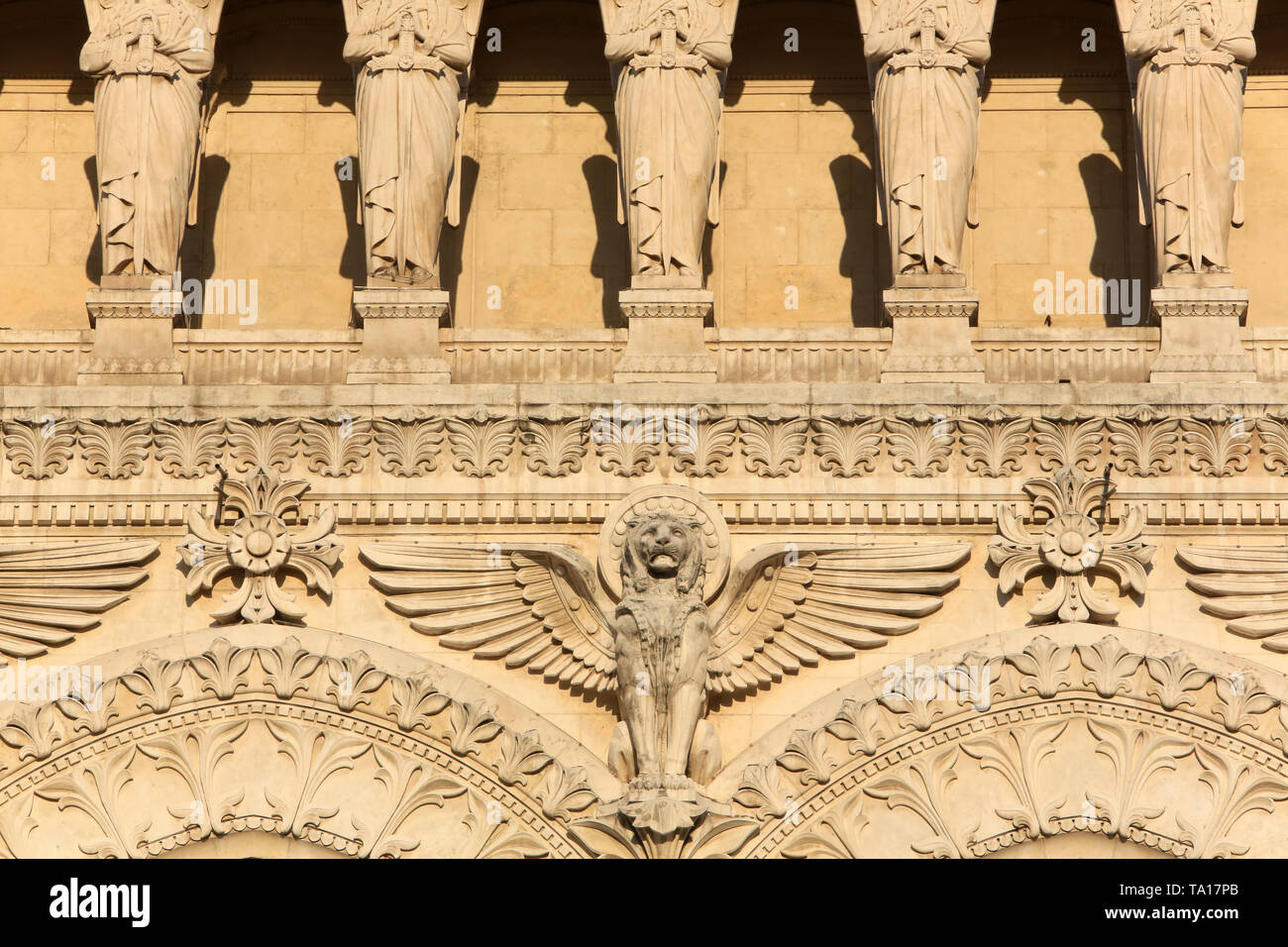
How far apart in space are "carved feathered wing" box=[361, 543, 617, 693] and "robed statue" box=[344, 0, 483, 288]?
1.98 m

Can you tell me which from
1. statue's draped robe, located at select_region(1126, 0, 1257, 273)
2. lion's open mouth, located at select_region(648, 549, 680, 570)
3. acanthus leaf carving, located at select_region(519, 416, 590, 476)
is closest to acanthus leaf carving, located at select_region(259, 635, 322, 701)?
acanthus leaf carving, located at select_region(519, 416, 590, 476)

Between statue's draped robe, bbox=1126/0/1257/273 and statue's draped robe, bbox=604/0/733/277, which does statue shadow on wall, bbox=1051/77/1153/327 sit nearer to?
statue's draped robe, bbox=1126/0/1257/273

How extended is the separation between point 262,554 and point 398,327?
72.3 inches

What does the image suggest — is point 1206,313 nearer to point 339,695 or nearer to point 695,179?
point 695,179

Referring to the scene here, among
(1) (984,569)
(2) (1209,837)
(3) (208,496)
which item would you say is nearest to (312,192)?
(3) (208,496)

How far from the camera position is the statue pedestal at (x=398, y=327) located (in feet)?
62.5

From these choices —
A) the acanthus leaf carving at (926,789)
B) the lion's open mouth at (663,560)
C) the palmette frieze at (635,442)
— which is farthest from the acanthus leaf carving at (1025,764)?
the lion's open mouth at (663,560)

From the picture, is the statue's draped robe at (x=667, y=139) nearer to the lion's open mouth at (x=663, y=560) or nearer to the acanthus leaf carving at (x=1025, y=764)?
the lion's open mouth at (x=663, y=560)

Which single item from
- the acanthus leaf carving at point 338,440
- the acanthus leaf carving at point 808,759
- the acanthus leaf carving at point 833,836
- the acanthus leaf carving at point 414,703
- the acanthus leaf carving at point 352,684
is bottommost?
the acanthus leaf carving at point 833,836

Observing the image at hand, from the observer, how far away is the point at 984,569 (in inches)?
730

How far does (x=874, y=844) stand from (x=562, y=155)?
617 centimetres

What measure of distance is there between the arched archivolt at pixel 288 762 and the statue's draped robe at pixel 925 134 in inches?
164

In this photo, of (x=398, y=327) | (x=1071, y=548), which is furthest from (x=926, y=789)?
(x=398, y=327)
